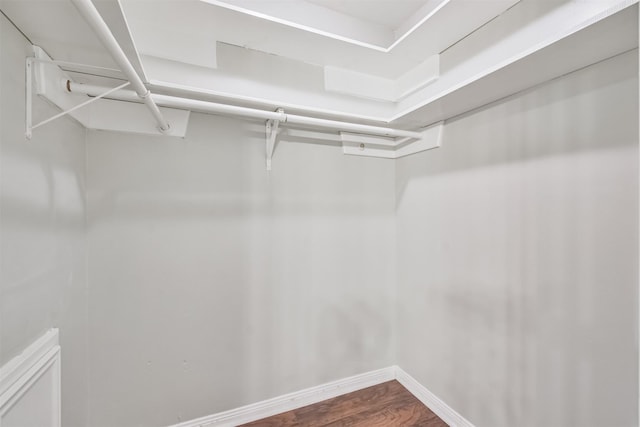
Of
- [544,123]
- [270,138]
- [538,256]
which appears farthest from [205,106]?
[538,256]

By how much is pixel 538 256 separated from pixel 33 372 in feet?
6.93

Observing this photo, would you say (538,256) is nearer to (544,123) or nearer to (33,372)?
(544,123)

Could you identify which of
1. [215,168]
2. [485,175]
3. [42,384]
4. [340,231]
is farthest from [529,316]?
[42,384]

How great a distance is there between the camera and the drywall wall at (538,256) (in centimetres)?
109

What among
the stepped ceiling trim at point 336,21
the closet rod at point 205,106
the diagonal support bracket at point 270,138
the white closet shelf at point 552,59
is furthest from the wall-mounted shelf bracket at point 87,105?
the white closet shelf at point 552,59

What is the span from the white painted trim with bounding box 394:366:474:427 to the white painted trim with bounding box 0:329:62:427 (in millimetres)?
2035

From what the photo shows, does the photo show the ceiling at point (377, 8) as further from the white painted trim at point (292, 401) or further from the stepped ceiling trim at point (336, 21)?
the white painted trim at point (292, 401)

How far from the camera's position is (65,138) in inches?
49.5

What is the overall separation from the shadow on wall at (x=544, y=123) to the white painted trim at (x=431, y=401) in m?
1.53

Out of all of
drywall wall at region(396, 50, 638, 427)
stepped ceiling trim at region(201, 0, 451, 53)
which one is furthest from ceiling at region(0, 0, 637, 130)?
drywall wall at region(396, 50, 638, 427)

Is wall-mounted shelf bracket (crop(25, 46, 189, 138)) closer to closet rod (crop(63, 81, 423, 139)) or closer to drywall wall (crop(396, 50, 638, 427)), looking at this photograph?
closet rod (crop(63, 81, 423, 139))

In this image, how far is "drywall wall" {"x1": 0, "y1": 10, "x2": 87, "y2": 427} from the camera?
2.94 ft

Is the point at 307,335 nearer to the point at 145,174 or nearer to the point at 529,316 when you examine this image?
the point at 529,316

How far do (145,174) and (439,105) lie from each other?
1698 mm
